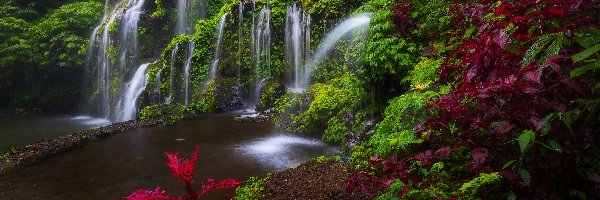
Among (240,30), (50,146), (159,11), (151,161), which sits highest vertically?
(159,11)

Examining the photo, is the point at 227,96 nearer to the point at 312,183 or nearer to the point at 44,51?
the point at 312,183

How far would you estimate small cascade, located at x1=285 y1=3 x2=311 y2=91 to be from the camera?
13.6m

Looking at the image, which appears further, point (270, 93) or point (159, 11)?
point (159, 11)

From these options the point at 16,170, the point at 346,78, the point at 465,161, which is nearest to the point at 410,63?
the point at 346,78

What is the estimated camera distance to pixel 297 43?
14102 millimetres

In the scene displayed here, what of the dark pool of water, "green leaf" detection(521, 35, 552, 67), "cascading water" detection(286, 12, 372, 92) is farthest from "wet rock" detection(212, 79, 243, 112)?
"green leaf" detection(521, 35, 552, 67)

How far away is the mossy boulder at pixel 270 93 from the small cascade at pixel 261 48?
79 centimetres

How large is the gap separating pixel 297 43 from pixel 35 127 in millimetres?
10919

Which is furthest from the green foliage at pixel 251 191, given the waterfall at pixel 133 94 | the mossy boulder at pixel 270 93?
the waterfall at pixel 133 94

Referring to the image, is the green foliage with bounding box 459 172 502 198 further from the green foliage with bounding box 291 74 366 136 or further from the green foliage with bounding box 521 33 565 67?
the green foliage with bounding box 291 74 366 136

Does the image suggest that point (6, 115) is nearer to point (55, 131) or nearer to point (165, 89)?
point (55, 131)

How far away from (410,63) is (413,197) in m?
3.16

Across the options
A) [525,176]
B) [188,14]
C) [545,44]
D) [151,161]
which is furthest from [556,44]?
[188,14]

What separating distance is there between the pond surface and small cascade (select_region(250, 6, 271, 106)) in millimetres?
4462
